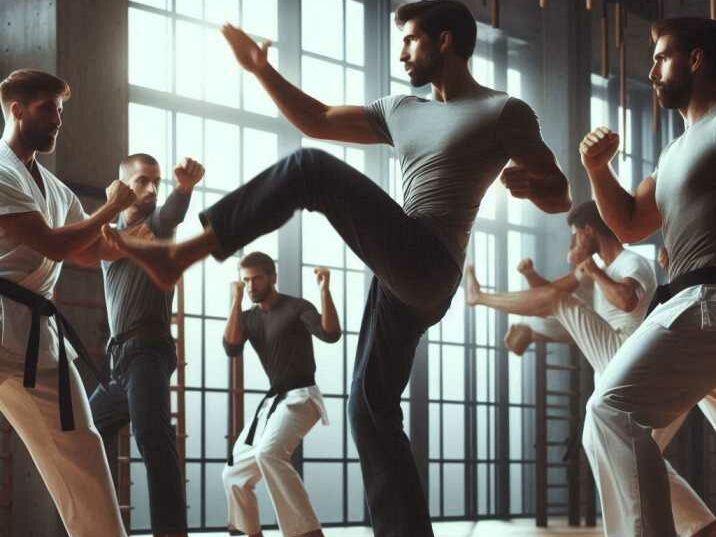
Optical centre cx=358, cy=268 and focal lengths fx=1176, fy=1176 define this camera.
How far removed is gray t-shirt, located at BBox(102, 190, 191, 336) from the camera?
4.27 meters

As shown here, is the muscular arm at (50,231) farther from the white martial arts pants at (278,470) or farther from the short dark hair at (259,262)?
the short dark hair at (259,262)

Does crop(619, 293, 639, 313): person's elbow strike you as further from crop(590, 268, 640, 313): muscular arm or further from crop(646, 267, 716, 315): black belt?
crop(646, 267, 716, 315): black belt

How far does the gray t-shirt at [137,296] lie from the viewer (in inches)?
168

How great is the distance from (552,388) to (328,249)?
2.58 m

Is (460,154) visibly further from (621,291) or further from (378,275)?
(621,291)

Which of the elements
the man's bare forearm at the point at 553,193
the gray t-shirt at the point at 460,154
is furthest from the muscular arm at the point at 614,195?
the gray t-shirt at the point at 460,154

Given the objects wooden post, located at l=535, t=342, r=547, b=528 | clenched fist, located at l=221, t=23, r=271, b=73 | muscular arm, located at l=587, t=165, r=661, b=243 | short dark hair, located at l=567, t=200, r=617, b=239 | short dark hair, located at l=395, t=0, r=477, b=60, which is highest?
short dark hair, located at l=395, t=0, r=477, b=60

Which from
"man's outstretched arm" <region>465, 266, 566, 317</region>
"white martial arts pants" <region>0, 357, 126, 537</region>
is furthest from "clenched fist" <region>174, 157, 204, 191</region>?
"man's outstretched arm" <region>465, 266, 566, 317</region>

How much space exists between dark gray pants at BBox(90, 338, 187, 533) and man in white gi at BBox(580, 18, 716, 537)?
1.79m

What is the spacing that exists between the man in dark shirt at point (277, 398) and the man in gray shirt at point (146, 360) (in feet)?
2.51

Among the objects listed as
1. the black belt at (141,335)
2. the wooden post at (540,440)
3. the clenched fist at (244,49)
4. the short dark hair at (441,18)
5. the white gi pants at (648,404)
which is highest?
the short dark hair at (441,18)

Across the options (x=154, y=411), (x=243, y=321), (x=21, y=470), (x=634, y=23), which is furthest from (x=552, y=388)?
(x=154, y=411)

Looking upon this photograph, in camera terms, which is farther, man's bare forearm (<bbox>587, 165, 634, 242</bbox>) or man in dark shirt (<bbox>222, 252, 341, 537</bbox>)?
man in dark shirt (<bbox>222, 252, 341, 537</bbox>)

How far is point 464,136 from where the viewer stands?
264cm
